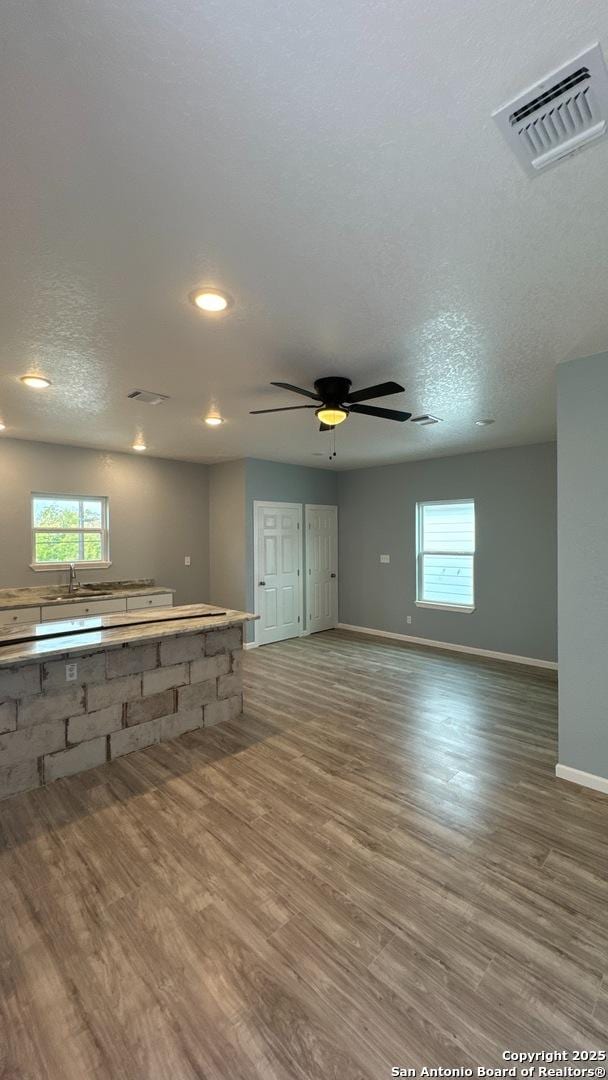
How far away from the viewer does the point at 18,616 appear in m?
4.47

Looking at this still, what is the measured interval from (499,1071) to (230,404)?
373cm

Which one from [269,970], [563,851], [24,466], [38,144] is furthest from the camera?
[24,466]

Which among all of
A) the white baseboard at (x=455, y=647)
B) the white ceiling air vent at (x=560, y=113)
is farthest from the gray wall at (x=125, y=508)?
the white ceiling air vent at (x=560, y=113)

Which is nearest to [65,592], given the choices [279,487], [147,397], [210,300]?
[147,397]

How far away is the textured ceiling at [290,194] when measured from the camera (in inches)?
37.9

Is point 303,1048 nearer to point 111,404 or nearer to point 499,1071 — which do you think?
point 499,1071

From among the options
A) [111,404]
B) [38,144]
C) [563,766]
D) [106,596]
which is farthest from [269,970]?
[106,596]

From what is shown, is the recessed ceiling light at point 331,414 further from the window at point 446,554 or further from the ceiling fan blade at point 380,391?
the window at point 446,554

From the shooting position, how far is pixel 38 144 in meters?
1.23

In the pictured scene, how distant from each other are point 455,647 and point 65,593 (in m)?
5.05

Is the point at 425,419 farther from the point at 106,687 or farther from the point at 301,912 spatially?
the point at 301,912

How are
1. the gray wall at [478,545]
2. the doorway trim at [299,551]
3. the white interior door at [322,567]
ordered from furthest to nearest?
the white interior door at [322,567] → the doorway trim at [299,551] → the gray wall at [478,545]

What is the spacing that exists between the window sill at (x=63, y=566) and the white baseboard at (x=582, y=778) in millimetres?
5142

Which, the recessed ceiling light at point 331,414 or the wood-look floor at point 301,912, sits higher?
the recessed ceiling light at point 331,414
